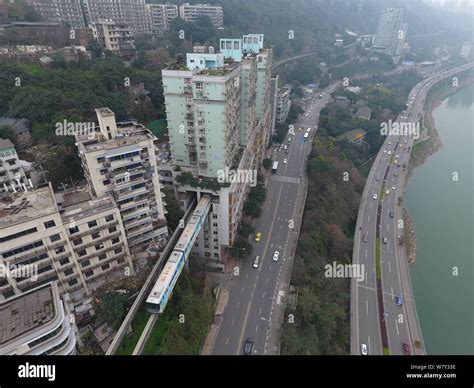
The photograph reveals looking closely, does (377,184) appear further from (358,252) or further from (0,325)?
(0,325)

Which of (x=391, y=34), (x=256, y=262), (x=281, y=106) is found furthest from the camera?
(x=391, y=34)

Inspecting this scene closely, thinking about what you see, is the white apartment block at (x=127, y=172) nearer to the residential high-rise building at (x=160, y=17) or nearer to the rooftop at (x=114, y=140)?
the rooftop at (x=114, y=140)

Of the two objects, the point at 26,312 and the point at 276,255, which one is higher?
the point at 26,312

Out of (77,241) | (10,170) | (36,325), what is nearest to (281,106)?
(10,170)

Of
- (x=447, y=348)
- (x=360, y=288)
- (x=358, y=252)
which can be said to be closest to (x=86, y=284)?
(x=360, y=288)

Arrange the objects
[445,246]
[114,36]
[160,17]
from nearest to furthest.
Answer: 1. [445,246]
2. [114,36]
3. [160,17]

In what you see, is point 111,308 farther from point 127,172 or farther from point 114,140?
point 114,140
